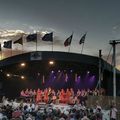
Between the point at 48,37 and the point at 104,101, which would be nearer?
the point at 104,101

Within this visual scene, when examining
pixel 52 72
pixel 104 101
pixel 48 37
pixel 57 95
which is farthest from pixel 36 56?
pixel 104 101

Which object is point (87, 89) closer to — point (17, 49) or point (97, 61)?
point (97, 61)

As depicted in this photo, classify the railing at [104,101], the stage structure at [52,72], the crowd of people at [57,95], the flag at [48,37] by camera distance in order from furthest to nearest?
the crowd of people at [57,95], the stage structure at [52,72], the flag at [48,37], the railing at [104,101]

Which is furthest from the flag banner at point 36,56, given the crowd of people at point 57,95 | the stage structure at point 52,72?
the crowd of people at point 57,95

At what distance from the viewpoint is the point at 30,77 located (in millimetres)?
45250

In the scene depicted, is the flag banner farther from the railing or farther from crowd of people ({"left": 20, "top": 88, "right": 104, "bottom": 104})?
the railing

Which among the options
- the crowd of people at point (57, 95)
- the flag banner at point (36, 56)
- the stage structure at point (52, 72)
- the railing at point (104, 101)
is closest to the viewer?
the railing at point (104, 101)

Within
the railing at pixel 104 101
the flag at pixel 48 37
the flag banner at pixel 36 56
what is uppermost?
the flag at pixel 48 37

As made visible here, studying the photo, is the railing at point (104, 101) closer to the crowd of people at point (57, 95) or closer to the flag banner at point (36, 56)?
the flag banner at point (36, 56)

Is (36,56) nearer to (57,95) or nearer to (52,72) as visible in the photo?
(52,72)

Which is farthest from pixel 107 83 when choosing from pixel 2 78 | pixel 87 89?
pixel 2 78

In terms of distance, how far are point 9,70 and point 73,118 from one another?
87.8ft

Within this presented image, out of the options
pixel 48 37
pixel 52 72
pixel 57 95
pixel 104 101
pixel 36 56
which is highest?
pixel 48 37

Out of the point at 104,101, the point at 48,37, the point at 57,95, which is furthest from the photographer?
the point at 57,95
